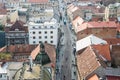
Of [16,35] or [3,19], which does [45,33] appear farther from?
[3,19]

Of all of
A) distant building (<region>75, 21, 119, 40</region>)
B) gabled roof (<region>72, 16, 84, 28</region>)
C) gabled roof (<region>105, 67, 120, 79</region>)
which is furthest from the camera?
gabled roof (<region>72, 16, 84, 28</region>)

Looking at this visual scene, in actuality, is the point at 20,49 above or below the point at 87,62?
below

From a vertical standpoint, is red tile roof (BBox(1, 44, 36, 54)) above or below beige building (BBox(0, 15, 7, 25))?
below

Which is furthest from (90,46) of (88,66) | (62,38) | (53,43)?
(62,38)

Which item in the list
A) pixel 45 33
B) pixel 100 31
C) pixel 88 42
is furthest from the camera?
pixel 100 31

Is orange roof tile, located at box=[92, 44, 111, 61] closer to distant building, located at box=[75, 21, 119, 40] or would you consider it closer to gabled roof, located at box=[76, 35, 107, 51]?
gabled roof, located at box=[76, 35, 107, 51]

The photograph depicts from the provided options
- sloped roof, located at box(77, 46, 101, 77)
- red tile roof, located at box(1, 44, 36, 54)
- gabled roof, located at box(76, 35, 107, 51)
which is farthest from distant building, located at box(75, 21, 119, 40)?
sloped roof, located at box(77, 46, 101, 77)

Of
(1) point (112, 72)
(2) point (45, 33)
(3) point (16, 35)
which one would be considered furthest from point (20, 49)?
(1) point (112, 72)

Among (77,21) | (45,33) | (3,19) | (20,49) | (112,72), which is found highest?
(112,72)
